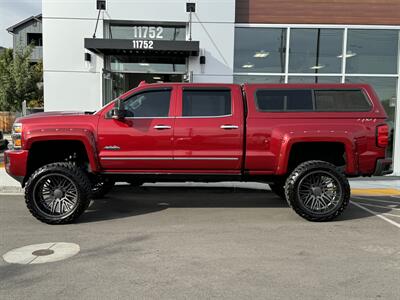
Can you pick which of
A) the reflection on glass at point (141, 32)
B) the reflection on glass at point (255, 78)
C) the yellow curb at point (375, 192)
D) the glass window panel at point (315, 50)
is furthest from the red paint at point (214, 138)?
the reflection on glass at point (141, 32)

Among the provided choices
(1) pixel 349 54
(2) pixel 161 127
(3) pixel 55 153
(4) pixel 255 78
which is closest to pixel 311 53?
(1) pixel 349 54

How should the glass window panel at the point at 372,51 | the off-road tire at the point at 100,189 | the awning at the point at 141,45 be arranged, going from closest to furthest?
1. the off-road tire at the point at 100,189
2. the awning at the point at 141,45
3. the glass window panel at the point at 372,51

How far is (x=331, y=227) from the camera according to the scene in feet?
19.5

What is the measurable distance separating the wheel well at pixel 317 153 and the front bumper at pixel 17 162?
4082 mm

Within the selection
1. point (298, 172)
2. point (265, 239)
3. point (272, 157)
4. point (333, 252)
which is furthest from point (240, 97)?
point (333, 252)

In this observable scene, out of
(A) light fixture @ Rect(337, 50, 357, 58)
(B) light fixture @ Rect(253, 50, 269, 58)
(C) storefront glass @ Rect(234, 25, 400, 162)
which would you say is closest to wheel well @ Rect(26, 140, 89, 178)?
(C) storefront glass @ Rect(234, 25, 400, 162)

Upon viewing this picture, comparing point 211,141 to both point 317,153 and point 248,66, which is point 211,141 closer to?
point 317,153

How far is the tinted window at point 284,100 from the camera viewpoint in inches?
246

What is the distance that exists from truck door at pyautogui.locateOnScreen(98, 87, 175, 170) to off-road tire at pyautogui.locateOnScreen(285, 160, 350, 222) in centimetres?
188

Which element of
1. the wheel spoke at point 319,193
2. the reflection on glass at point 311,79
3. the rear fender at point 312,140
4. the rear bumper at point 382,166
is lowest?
the wheel spoke at point 319,193

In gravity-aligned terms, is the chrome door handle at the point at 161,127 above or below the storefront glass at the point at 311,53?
below

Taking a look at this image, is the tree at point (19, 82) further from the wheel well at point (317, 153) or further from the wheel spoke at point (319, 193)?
the wheel spoke at point (319, 193)

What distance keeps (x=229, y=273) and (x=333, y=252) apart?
4.87 ft

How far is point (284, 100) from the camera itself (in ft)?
20.6
